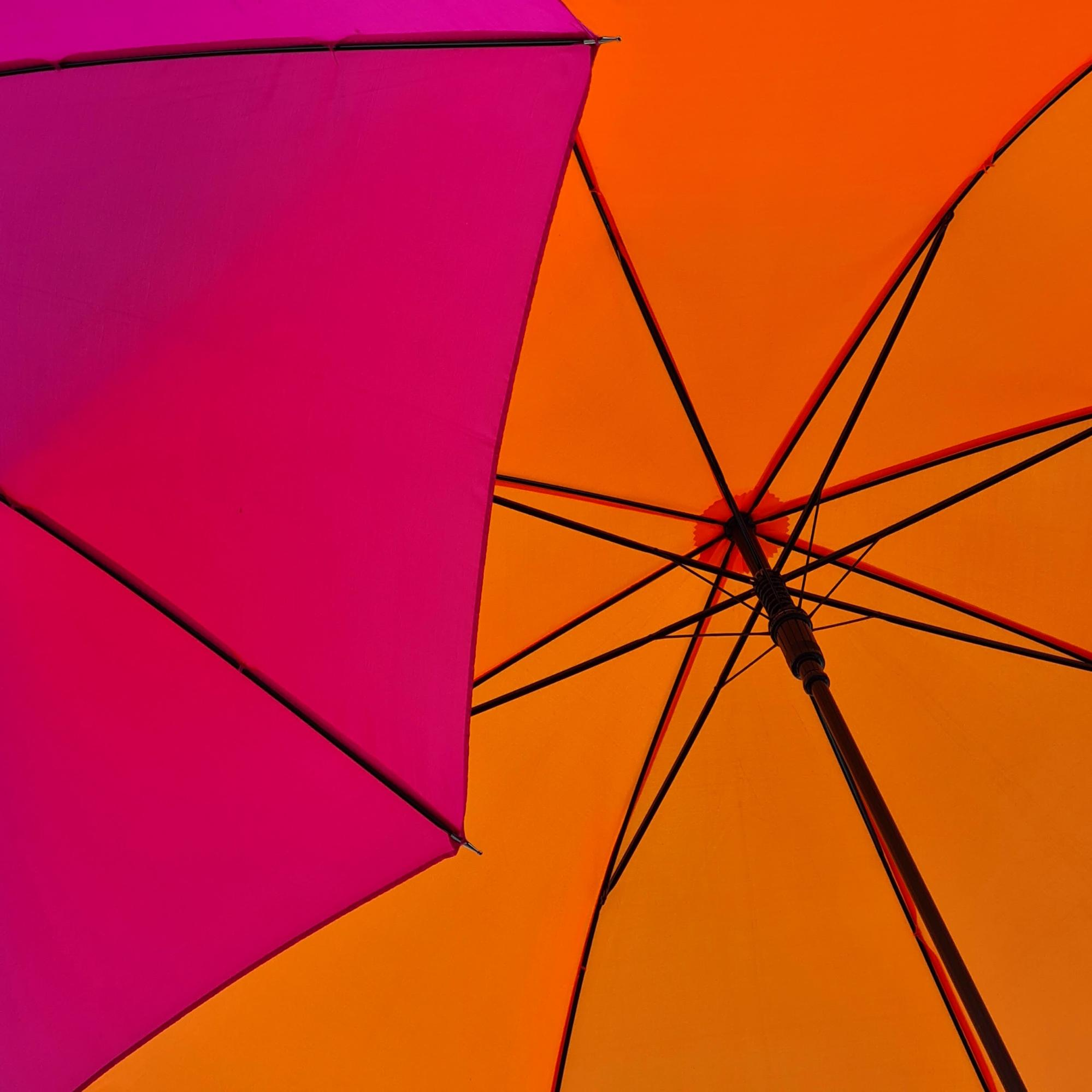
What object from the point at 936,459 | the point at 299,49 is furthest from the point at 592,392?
the point at 299,49

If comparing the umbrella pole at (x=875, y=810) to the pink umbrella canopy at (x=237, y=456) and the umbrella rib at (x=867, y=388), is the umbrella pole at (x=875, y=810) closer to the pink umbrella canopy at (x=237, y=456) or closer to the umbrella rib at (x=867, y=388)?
the umbrella rib at (x=867, y=388)

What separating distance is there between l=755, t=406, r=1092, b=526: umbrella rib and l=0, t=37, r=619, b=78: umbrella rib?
1468mm

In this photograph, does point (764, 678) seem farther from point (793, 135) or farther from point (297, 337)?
point (297, 337)

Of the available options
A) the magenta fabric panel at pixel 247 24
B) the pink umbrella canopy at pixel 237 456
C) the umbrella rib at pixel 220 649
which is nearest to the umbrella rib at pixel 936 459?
the pink umbrella canopy at pixel 237 456

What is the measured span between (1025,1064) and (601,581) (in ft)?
5.35

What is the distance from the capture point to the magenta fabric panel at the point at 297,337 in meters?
1.81

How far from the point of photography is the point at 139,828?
2137 mm

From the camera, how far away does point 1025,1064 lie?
2852mm

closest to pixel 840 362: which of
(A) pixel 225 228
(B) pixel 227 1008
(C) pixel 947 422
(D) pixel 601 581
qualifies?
(C) pixel 947 422

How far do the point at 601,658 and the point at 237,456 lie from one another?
1207 millimetres

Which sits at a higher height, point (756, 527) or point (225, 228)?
point (756, 527)

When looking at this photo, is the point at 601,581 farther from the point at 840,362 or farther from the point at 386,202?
the point at 386,202

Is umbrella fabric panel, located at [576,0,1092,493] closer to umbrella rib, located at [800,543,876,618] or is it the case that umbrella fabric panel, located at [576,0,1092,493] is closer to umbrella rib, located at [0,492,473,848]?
umbrella rib, located at [800,543,876,618]

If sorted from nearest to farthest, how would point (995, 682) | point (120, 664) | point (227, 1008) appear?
point (120, 664)
point (227, 1008)
point (995, 682)
